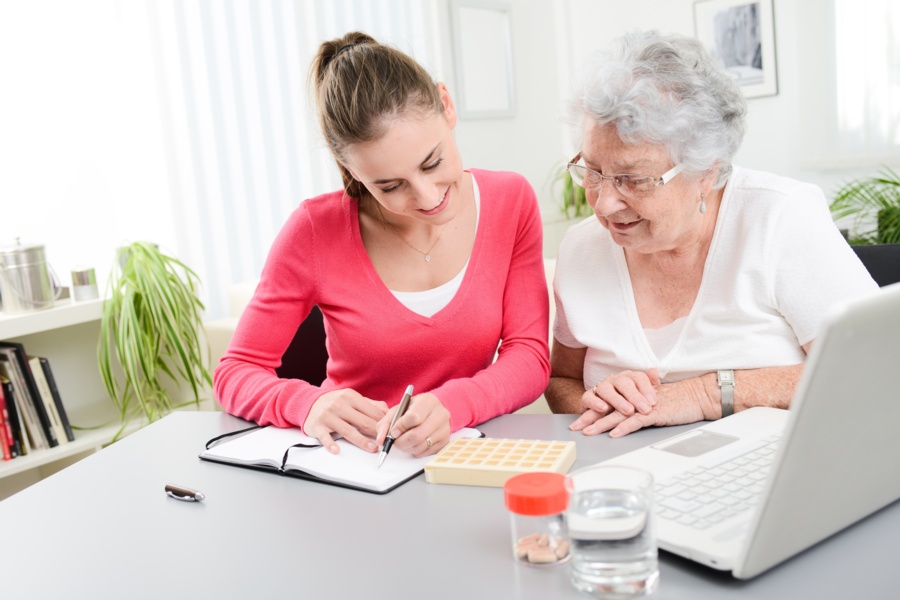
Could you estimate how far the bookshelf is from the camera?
105 inches

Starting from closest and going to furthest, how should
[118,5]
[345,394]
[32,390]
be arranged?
[345,394] → [32,390] → [118,5]

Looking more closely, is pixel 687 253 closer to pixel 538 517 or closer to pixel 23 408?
pixel 538 517

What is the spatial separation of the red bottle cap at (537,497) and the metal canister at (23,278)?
7.69 feet

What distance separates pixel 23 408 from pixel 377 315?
5.59 feet

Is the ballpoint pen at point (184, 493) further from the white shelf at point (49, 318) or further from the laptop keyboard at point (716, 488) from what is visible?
the white shelf at point (49, 318)

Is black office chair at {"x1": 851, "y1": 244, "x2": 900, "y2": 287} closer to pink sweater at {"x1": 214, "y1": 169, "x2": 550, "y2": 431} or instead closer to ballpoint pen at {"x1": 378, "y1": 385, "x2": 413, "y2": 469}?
pink sweater at {"x1": 214, "y1": 169, "x2": 550, "y2": 431}

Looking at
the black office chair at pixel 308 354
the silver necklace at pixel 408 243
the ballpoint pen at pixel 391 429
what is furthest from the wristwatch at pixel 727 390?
the black office chair at pixel 308 354

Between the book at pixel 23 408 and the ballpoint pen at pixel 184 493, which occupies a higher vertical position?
the ballpoint pen at pixel 184 493

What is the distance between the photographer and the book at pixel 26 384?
8.75ft

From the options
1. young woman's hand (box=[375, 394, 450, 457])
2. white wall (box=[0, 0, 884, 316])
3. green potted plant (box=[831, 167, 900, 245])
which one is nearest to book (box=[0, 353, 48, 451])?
white wall (box=[0, 0, 884, 316])

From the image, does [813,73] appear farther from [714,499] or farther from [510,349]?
[714,499]

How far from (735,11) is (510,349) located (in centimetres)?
380

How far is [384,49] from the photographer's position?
58.8 inches

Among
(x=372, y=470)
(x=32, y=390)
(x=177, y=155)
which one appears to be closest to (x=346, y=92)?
(x=372, y=470)
